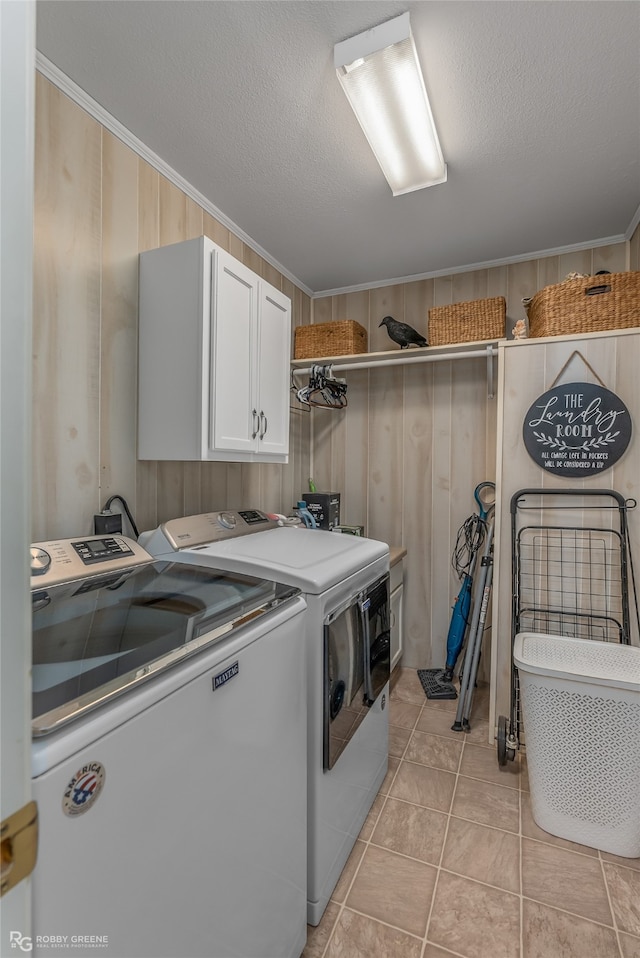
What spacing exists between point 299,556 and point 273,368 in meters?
1.01

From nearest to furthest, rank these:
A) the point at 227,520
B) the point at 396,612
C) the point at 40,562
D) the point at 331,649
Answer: the point at 40,562 → the point at 331,649 → the point at 227,520 → the point at 396,612

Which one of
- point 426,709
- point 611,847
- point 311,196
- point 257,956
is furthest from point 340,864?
point 311,196

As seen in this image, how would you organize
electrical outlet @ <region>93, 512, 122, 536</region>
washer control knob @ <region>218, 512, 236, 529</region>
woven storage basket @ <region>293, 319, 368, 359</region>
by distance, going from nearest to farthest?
electrical outlet @ <region>93, 512, 122, 536</region> → washer control knob @ <region>218, 512, 236, 529</region> → woven storage basket @ <region>293, 319, 368, 359</region>

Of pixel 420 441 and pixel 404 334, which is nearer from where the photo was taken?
pixel 404 334

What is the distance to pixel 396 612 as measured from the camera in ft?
9.43

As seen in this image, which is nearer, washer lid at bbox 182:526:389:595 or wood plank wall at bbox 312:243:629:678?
washer lid at bbox 182:526:389:595

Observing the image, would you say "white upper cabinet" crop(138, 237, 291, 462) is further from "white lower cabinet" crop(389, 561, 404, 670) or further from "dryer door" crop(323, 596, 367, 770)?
"white lower cabinet" crop(389, 561, 404, 670)

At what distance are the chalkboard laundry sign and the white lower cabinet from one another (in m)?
1.09

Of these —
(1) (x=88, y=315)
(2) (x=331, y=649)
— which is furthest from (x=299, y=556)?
(1) (x=88, y=315)

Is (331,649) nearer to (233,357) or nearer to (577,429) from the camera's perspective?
(233,357)

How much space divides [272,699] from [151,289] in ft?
5.12

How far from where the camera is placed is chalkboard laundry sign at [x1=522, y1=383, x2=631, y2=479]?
202cm

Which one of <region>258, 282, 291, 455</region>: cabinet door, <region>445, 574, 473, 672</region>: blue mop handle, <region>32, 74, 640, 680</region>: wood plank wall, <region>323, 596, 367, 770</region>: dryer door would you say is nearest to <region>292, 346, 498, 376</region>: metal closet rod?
<region>32, 74, 640, 680</region>: wood plank wall

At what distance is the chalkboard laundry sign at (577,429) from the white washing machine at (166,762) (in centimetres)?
150
